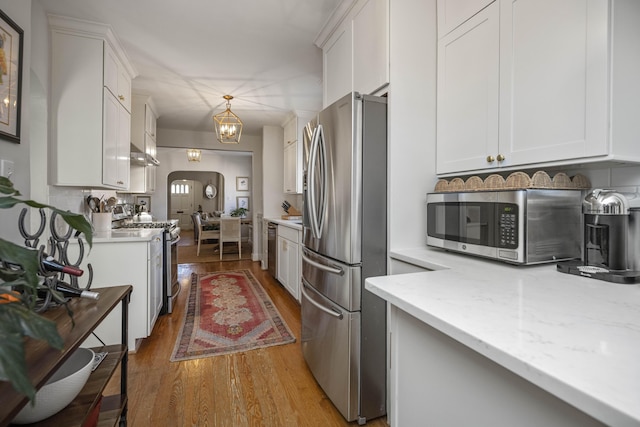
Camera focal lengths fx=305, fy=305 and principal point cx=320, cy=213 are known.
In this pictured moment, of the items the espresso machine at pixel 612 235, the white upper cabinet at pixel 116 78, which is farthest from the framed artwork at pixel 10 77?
the espresso machine at pixel 612 235

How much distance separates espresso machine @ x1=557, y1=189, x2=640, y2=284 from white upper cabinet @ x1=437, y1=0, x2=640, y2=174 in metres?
0.16

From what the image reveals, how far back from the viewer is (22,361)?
1.24ft

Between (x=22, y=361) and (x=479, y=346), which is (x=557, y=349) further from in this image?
(x=22, y=361)

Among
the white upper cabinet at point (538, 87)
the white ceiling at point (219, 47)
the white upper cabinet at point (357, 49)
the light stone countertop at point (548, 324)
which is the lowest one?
the light stone countertop at point (548, 324)

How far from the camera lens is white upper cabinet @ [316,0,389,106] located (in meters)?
1.73

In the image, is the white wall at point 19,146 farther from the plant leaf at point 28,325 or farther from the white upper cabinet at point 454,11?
the white upper cabinet at point 454,11

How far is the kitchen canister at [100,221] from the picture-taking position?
2.81 metres

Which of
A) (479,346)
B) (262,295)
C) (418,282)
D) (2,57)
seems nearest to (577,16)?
(418,282)

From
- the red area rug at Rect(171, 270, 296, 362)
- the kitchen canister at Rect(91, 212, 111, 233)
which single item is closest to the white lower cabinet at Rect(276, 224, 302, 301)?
the red area rug at Rect(171, 270, 296, 362)

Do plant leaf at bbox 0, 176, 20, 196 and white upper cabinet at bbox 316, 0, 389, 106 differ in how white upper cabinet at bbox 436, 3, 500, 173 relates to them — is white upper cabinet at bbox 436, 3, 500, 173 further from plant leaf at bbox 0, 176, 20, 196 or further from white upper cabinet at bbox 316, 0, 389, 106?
plant leaf at bbox 0, 176, 20, 196

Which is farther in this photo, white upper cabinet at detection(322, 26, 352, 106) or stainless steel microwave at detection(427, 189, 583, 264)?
white upper cabinet at detection(322, 26, 352, 106)

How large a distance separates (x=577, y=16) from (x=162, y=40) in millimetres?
2764

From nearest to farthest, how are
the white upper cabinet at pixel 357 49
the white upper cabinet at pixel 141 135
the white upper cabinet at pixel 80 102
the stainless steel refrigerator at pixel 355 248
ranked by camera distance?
the stainless steel refrigerator at pixel 355 248 < the white upper cabinet at pixel 357 49 < the white upper cabinet at pixel 80 102 < the white upper cabinet at pixel 141 135

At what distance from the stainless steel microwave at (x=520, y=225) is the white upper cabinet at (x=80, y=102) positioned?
8.53 ft
